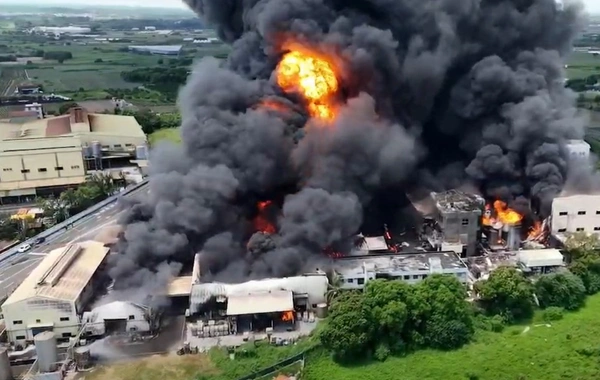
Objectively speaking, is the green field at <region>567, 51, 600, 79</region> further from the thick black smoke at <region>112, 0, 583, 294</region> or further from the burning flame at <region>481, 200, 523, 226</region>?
the burning flame at <region>481, 200, 523, 226</region>

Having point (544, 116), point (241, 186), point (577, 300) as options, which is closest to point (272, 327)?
point (241, 186)

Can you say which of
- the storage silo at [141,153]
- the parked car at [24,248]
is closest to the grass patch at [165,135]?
the storage silo at [141,153]

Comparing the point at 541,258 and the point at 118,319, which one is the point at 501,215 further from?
the point at 118,319

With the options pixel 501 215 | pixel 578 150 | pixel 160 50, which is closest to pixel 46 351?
pixel 501 215

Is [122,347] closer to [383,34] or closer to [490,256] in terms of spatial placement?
[490,256]

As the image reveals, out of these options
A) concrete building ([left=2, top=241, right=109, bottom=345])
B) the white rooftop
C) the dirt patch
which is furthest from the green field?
concrete building ([left=2, top=241, right=109, bottom=345])

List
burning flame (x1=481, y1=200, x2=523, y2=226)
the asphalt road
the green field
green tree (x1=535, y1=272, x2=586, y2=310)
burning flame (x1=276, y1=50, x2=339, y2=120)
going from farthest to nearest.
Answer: the green field
burning flame (x1=276, y1=50, x2=339, y2=120)
burning flame (x1=481, y1=200, x2=523, y2=226)
the asphalt road
green tree (x1=535, y1=272, x2=586, y2=310)

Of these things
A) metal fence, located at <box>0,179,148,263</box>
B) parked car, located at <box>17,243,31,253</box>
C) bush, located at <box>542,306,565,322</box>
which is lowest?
bush, located at <box>542,306,565,322</box>

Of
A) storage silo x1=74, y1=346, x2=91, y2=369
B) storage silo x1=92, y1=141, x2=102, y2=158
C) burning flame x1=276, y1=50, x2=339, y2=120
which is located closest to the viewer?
storage silo x1=74, y1=346, x2=91, y2=369

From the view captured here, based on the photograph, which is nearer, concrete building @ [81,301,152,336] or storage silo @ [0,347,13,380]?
storage silo @ [0,347,13,380]
